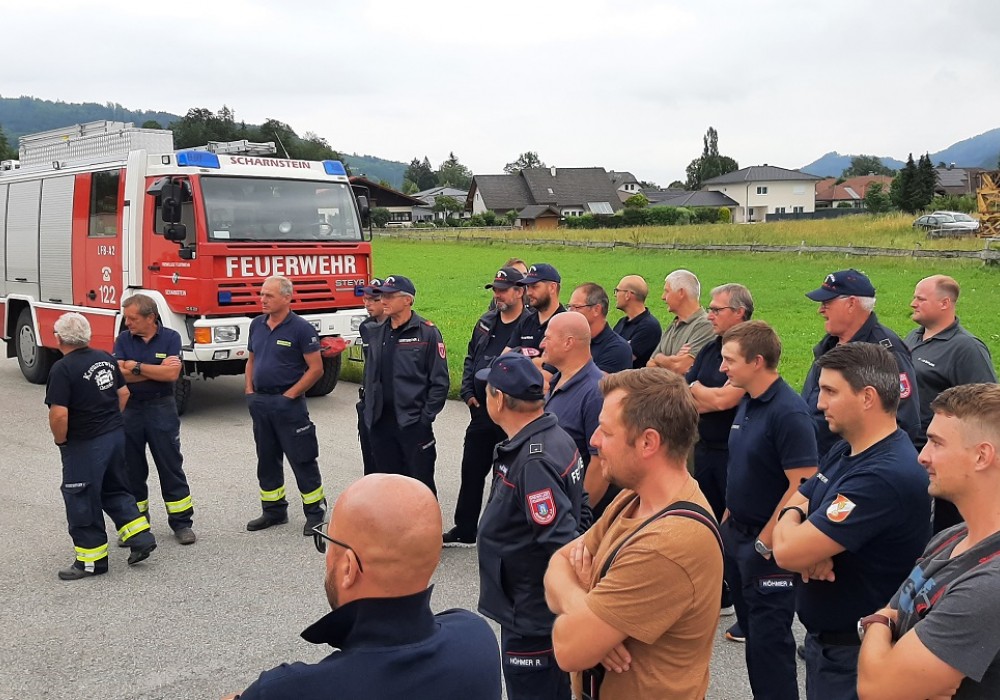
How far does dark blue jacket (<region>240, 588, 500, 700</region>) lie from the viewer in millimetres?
1751

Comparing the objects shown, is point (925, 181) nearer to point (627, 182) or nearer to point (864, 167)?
point (627, 182)

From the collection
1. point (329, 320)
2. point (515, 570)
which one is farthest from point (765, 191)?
point (515, 570)

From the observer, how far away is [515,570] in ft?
10.8

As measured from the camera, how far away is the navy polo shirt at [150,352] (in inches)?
252

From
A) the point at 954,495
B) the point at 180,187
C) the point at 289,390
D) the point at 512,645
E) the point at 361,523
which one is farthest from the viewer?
the point at 180,187

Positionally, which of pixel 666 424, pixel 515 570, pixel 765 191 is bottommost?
pixel 515 570

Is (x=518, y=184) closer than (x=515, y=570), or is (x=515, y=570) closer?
(x=515, y=570)

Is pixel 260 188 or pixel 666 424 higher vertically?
pixel 260 188

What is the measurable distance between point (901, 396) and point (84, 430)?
197 inches

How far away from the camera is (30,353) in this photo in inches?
509

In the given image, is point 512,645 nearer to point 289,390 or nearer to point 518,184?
point 289,390

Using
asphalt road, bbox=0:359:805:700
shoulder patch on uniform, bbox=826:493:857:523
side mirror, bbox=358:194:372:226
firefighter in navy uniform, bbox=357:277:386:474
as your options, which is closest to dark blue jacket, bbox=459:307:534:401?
firefighter in navy uniform, bbox=357:277:386:474

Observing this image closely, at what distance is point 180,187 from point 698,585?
9.16 metres

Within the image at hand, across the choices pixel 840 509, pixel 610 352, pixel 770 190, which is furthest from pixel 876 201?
pixel 840 509
